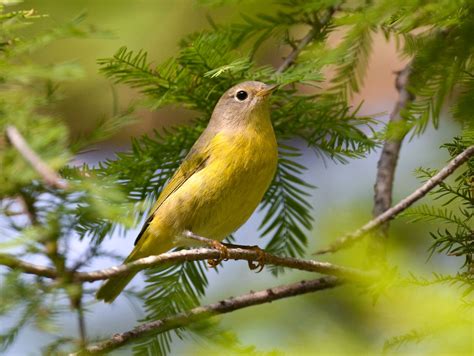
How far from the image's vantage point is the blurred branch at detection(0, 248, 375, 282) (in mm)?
1258

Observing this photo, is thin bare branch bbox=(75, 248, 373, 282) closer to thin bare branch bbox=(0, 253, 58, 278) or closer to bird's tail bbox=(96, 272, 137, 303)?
thin bare branch bbox=(0, 253, 58, 278)

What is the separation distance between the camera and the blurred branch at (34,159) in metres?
1.38

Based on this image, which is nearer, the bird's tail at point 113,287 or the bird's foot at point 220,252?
the bird's foot at point 220,252

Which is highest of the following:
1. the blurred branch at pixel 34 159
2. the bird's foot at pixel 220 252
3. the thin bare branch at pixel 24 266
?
the bird's foot at pixel 220 252

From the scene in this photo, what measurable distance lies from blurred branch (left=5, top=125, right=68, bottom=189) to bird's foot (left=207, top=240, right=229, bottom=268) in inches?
47.8

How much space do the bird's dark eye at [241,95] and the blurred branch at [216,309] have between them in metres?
1.29

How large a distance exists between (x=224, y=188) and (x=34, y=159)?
6.49 feet

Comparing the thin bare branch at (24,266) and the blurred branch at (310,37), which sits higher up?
the blurred branch at (310,37)

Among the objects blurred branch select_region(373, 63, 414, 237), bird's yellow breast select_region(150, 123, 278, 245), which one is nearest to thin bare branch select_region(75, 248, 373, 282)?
bird's yellow breast select_region(150, 123, 278, 245)

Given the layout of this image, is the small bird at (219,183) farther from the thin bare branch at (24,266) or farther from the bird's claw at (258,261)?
the thin bare branch at (24,266)

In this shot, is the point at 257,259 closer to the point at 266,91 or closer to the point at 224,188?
the point at 224,188

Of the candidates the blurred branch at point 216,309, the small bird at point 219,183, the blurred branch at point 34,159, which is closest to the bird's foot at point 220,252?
the small bird at point 219,183

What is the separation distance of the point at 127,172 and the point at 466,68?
1.41 meters

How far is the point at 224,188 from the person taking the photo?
11.2 ft
